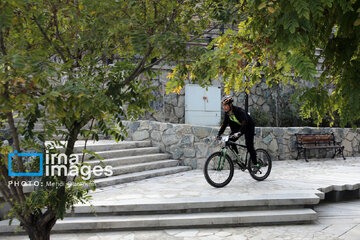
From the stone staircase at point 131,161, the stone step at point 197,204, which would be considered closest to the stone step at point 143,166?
the stone staircase at point 131,161

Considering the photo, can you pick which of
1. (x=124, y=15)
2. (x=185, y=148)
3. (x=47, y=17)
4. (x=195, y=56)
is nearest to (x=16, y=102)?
(x=47, y=17)

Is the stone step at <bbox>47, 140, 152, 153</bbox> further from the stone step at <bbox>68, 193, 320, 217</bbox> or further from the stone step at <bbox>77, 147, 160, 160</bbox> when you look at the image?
the stone step at <bbox>68, 193, 320, 217</bbox>

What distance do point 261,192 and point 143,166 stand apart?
320 cm

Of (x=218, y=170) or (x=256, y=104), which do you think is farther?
(x=256, y=104)

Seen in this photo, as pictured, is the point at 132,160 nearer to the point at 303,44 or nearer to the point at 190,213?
the point at 190,213

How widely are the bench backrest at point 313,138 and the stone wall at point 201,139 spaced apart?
21 centimetres

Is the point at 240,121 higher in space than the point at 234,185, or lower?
higher

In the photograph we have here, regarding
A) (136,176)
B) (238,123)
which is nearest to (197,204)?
(238,123)

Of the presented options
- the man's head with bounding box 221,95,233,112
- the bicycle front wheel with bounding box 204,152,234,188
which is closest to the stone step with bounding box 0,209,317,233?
the bicycle front wheel with bounding box 204,152,234,188

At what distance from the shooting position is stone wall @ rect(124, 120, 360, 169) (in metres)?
9.23

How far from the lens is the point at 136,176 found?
25.1 ft

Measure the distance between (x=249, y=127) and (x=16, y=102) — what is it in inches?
221

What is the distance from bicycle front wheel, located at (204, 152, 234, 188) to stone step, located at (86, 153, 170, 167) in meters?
2.49

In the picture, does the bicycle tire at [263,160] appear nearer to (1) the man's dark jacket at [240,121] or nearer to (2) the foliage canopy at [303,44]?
(1) the man's dark jacket at [240,121]
